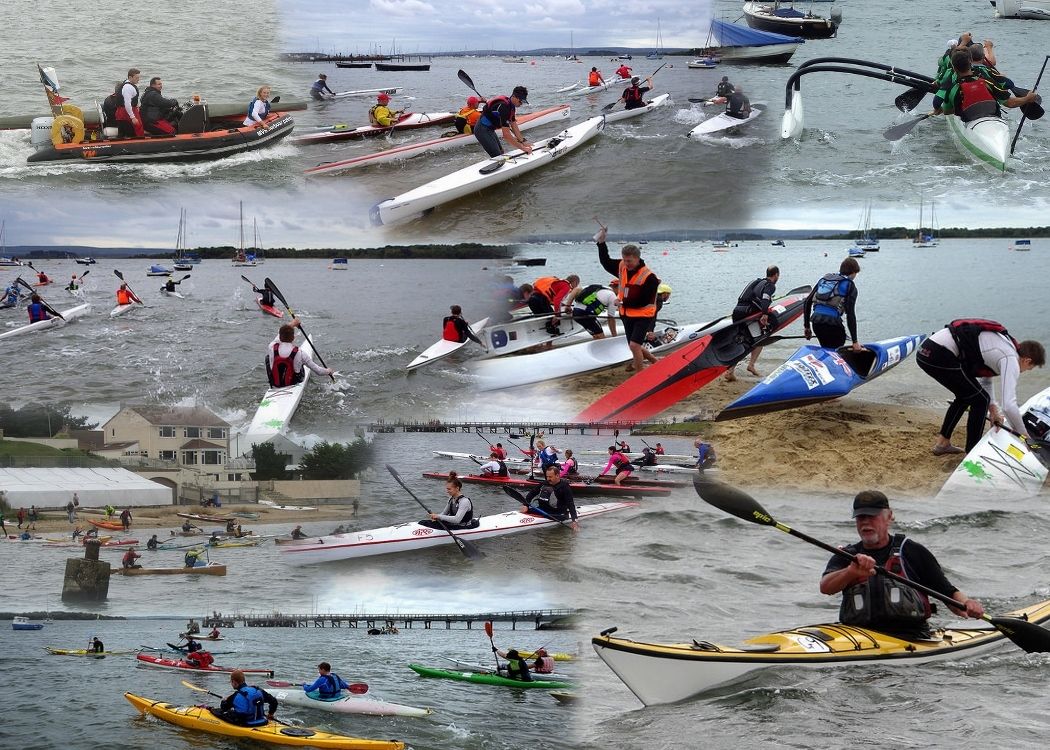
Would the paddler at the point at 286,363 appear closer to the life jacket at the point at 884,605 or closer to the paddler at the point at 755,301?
the paddler at the point at 755,301

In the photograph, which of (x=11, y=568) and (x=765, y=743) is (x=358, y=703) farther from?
(x=11, y=568)

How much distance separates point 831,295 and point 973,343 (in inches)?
68.0

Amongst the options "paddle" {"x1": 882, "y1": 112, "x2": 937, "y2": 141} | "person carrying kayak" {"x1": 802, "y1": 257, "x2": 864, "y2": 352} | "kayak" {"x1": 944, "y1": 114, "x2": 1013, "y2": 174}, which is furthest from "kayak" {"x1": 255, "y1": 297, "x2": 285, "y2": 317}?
"kayak" {"x1": 944, "y1": 114, "x2": 1013, "y2": 174}

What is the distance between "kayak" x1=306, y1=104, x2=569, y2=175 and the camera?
10109 millimetres

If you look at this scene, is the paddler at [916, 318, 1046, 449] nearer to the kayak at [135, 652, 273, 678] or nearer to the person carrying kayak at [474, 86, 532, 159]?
the person carrying kayak at [474, 86, 532, 159]

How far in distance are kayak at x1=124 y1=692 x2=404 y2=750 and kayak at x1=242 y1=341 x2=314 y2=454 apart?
295 centimetres

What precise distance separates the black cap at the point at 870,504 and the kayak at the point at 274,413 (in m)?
6.73

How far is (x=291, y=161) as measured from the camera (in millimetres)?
9984

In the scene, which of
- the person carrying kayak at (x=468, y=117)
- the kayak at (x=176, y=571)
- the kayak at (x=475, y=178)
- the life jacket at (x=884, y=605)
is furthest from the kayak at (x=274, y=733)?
the person carrying kayak at (x=468, y=117)

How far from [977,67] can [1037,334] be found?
577 cm

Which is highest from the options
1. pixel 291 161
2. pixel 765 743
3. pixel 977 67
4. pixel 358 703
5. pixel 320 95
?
pixel 977 67

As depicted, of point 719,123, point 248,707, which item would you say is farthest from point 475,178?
point 248,707

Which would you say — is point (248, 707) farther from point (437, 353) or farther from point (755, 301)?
point (755, 301)

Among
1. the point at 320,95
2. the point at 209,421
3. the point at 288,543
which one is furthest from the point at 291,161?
the point at 288,543
